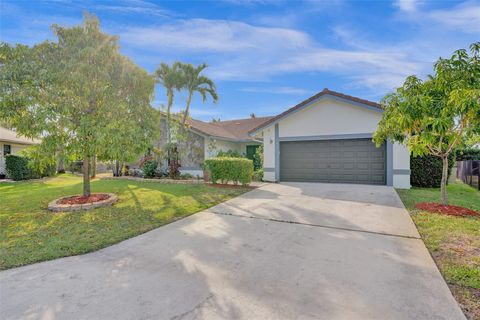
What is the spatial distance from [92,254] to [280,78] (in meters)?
13.7

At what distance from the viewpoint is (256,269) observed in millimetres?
3404

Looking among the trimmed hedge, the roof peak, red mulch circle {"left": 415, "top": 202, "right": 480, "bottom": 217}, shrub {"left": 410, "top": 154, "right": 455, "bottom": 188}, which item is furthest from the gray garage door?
red mulch circle {"left": 415, "top": 202, "right": 480, "bottom": 217}

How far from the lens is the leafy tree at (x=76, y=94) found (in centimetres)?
648

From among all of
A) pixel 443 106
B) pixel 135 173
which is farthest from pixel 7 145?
pixel 443 106

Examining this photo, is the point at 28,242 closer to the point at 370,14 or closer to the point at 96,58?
the point at 96,58

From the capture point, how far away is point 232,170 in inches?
440

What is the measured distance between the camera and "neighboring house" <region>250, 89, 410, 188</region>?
11.2 metres

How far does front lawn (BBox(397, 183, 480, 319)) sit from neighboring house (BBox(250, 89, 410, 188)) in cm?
518

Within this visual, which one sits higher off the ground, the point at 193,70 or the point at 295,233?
the point at 193,70

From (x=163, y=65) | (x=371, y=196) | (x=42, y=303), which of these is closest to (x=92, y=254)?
(x=42, y=303)

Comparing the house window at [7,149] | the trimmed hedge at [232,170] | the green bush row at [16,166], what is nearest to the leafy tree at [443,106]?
the trimmed hedge at [232,170]

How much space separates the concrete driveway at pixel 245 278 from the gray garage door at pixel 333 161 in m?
6.87

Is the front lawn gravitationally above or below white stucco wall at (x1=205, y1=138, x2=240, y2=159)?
below

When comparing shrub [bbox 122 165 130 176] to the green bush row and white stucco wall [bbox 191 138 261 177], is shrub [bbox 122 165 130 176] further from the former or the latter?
the green bush row
